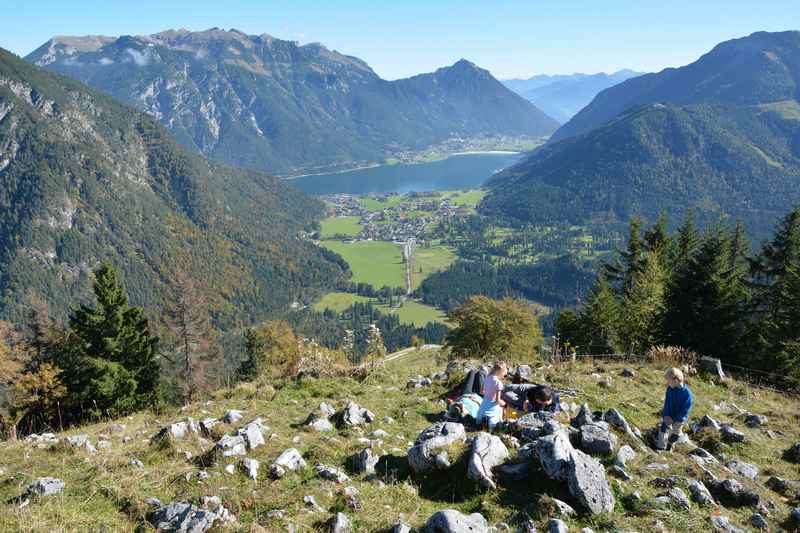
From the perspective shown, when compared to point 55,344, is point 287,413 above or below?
above

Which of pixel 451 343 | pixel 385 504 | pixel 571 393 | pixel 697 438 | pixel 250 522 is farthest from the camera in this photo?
pixel 451 343

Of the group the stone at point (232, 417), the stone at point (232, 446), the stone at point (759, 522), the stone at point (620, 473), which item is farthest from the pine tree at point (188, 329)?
the stone at point (759, 522)

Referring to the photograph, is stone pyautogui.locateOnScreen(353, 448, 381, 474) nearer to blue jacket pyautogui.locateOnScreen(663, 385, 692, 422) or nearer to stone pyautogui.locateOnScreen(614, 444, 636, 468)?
stone pyautogui.locateOnScreen(614, 444, 636, 468)

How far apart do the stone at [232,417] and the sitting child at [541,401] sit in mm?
9162

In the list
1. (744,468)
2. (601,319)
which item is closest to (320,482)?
(744,468)

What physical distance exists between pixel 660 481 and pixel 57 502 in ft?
40.1

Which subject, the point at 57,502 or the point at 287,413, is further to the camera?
the point at 287,413

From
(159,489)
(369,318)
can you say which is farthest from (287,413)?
(369,318)

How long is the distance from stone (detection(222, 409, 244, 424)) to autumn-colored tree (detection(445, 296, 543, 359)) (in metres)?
28.2

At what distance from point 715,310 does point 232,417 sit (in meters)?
31.0

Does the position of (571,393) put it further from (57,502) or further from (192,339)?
(192,339)

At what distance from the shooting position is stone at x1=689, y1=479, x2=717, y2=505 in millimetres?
8953

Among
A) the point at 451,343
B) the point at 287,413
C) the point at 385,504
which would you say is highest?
the point at 385,504

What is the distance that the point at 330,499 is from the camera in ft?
30.3
